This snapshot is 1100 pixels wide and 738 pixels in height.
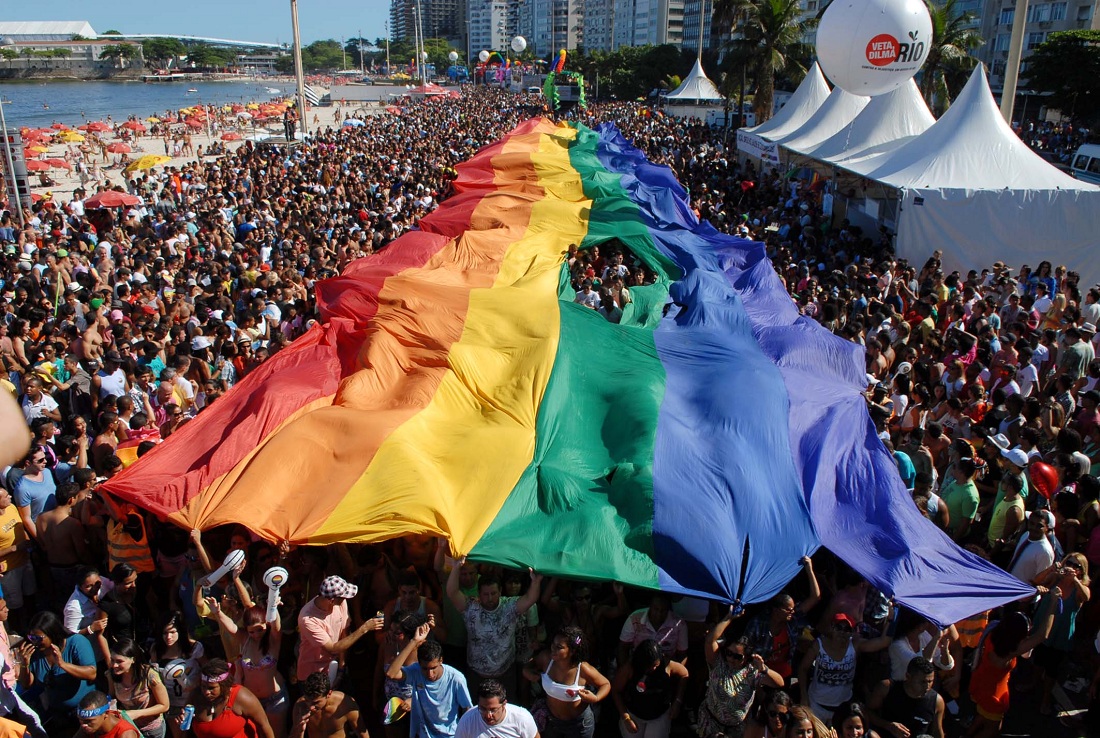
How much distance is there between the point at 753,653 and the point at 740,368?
294cm

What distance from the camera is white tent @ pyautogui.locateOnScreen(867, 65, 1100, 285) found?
1177 cm

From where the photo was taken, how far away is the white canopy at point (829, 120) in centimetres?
1917

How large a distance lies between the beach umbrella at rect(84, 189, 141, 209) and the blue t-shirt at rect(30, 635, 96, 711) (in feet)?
45.3

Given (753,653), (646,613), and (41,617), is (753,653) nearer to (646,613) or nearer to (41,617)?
(646,613)

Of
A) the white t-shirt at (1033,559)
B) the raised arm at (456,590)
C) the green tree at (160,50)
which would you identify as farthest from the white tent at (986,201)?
the green tree at (160,50)

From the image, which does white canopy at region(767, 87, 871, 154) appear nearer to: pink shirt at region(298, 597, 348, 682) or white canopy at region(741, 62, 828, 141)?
white canopy at region(741, 62, 828, 141)

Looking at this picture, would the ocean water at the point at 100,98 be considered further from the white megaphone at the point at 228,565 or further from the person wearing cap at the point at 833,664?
the person wearing cap at the point at 833,664

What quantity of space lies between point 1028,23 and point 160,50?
131m

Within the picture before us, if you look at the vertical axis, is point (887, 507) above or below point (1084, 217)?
below

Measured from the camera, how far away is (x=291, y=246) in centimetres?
1291

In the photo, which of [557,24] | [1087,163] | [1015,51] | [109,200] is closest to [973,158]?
[1015,51]

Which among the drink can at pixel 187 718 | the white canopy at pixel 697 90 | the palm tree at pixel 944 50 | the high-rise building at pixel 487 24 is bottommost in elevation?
the drink can at pixel 187 718

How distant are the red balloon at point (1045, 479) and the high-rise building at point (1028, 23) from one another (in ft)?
149

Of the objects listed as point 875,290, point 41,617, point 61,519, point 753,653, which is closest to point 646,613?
point 753,653
